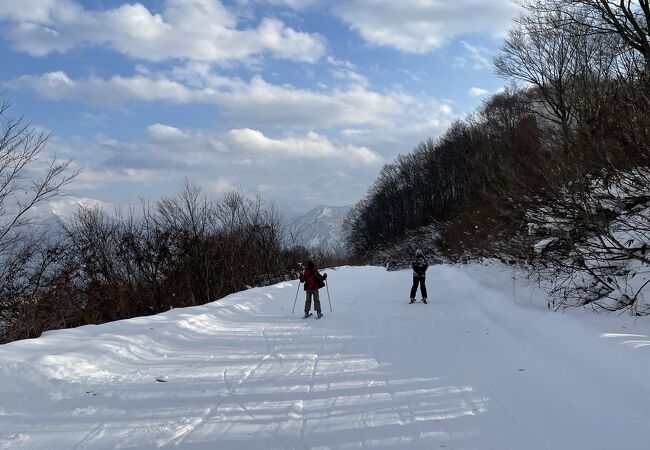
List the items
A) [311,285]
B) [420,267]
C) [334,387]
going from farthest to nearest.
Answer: [420,267]
[311,285]
[334,387]

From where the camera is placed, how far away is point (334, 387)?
6570mm

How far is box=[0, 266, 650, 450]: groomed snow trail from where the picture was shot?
484cm

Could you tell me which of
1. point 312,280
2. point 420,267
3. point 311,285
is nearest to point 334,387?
point 311,285

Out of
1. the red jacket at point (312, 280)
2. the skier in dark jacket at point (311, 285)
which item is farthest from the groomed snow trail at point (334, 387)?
the red jacket at point (312, 280)

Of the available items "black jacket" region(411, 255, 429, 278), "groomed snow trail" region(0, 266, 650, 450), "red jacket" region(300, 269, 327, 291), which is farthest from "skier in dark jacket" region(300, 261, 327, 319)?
"black jacket" region(411, 255, 429, 278)

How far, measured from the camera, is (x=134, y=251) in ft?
89.5

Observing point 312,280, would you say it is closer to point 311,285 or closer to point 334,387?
point 311,285

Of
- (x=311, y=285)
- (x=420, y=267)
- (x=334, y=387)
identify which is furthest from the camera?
(x=420, y=267)

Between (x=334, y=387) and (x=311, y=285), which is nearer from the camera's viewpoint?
(x=334, y=387)

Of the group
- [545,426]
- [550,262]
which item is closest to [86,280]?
[550,262]

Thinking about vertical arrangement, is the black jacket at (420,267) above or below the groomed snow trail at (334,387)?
above

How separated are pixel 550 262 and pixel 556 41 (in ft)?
50.4

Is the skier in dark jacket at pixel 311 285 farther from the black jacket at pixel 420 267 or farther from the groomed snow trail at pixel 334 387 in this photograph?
the black jacket at pixel 420 267

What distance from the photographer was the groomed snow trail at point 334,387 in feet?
15.9
